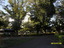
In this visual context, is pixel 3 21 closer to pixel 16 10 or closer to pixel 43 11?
pixel 16 10

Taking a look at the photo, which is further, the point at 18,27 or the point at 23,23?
the point at 23,23

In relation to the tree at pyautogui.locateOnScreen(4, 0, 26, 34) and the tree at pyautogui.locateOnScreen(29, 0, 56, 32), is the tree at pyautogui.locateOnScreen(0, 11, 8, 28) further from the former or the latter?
the tree at pyautogui.locateOnScreen(29, 0, 56, 32)

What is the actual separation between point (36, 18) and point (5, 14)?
14.0m

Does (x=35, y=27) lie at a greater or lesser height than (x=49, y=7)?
lesser

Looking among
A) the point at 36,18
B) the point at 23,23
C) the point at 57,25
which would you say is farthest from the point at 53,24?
the point at 23,23

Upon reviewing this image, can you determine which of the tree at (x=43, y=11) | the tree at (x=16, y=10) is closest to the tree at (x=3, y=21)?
the tree at (x=16, y=10)

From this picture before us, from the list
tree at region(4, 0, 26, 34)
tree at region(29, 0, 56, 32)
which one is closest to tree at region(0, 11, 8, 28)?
tree at region(4, 0, 26, 34)

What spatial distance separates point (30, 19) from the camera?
2758 inches

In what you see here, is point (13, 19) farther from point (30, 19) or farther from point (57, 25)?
point (57, 25)

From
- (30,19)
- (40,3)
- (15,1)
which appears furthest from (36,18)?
(15,1)

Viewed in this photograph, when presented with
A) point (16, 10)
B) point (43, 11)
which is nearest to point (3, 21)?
point (16, 10)

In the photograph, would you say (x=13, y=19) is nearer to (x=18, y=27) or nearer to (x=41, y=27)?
(x=18, y=27)

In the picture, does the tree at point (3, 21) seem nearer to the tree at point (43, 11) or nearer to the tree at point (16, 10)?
the tree at point (16, 10)

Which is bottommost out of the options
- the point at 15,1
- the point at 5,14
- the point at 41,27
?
the point at 41,27
